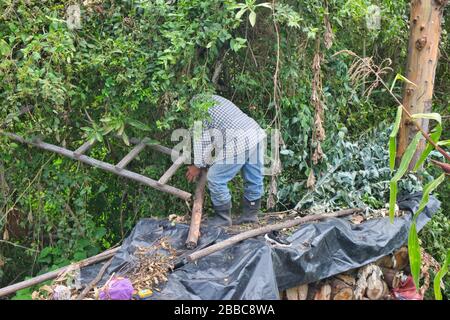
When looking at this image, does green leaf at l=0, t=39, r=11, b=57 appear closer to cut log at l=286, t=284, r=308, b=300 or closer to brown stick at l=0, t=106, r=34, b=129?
brown stick at l=0, t=106, r=34, b=129

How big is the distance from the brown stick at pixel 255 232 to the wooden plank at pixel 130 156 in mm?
939

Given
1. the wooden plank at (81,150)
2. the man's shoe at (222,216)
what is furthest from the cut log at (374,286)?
the wooden plank at (81,150)

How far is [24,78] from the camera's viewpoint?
3.89 meters

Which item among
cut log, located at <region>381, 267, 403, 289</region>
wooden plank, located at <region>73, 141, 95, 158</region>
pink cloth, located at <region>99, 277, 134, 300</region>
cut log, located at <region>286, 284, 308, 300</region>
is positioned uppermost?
wooden plank, located at <region>73, 141, 95, 158</region>

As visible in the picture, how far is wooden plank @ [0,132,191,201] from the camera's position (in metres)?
4.17

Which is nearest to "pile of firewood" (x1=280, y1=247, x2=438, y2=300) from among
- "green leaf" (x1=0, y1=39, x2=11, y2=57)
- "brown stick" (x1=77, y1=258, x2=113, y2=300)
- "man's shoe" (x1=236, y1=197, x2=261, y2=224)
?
"man's shoe" (x1=236, y1=197, x2=261, y2=224)

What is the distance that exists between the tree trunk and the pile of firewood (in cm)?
95

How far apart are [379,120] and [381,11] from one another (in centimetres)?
115

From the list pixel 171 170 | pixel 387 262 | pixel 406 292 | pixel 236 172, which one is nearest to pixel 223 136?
pixel 236 172

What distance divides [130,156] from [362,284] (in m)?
1.96

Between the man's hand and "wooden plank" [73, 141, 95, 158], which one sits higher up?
"wooden plank" [73, 141, 95, 158]

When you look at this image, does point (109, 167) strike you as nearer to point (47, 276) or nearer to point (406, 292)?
point (47, 276)

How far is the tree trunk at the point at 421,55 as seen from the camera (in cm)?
502

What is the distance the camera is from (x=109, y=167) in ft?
14.0
